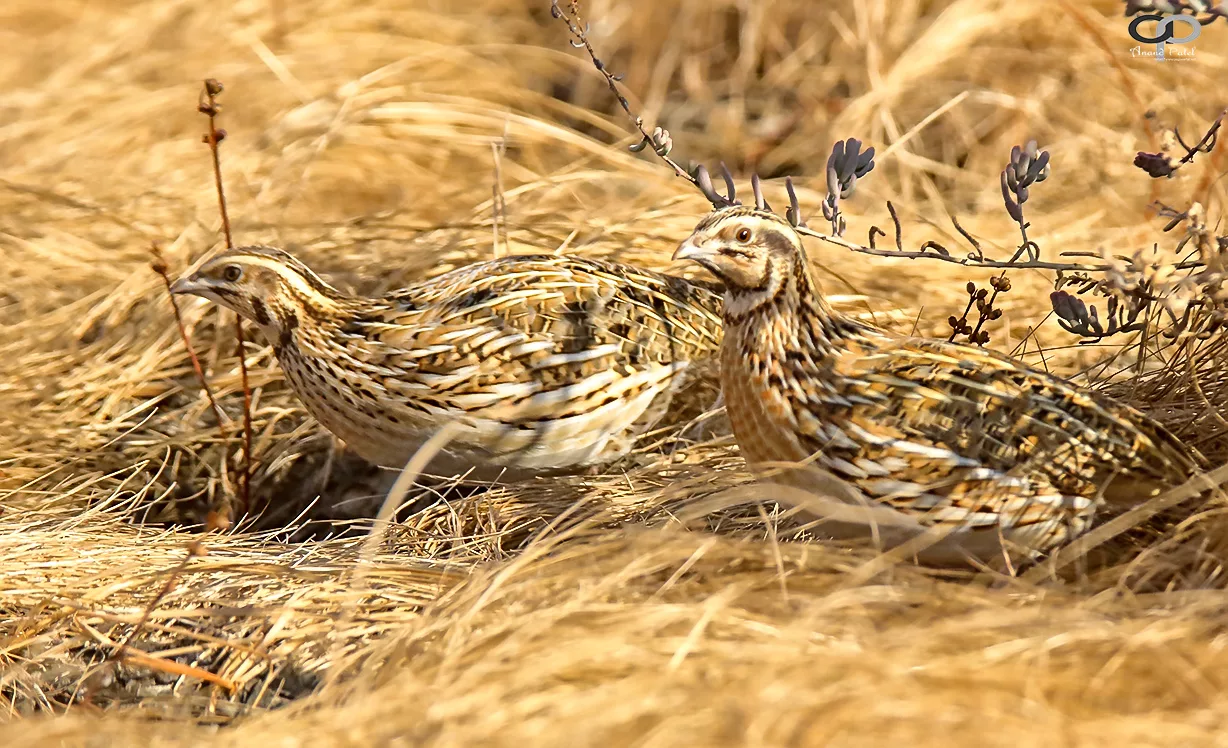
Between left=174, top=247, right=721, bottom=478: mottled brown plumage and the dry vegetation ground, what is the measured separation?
0.95 feet

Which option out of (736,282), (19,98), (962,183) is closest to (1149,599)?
(736,282)

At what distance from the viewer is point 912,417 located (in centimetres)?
399

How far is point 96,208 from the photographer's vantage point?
679 cm

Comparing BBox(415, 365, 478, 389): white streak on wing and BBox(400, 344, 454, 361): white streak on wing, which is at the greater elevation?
BBox(400, 344, 454, 361): white streak on wing

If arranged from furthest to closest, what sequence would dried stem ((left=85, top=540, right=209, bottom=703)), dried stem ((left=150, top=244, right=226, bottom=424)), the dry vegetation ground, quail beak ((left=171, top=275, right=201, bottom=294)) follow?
dried stem ((left=150, top=244, right=226, bottom=424)), quail beak ((left=171, top=275, right=201, bottom=294)), dried stem ((left=85, top=540, right=209, bottom=703)), the dry vegetation ground

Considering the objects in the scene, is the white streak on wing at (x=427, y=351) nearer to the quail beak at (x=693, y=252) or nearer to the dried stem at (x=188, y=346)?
the dried stem at (x=188, y=346)

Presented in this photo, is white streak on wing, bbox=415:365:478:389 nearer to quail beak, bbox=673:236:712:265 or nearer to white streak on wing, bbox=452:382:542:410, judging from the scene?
white streak on wing, bbox=452:382:542:410

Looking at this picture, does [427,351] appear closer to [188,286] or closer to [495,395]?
[495,395]

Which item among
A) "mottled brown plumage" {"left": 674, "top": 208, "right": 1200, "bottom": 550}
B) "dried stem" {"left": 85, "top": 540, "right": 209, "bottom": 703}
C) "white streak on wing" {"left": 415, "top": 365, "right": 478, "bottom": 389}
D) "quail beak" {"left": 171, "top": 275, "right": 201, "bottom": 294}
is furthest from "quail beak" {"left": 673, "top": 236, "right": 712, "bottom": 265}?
"quail beak" {"left": 171, "top": 275, "right": 201, "bottom": 294}

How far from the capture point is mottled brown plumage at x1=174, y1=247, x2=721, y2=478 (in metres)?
4.96

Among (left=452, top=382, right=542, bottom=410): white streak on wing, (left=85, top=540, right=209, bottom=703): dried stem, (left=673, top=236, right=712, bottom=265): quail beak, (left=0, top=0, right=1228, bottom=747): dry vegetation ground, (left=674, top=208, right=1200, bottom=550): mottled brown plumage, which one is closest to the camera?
(left=0, top=0, right=1228, bottom=747): dry vegetation ground

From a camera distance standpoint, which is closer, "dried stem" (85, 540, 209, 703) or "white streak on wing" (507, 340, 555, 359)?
"dried stem" (85, 540, 209, 703)

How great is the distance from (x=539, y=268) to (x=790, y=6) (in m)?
4.51

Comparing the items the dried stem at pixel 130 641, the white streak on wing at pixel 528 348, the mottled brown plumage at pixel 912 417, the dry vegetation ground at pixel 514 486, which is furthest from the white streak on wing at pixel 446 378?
the dried stem at pixel 130 641
